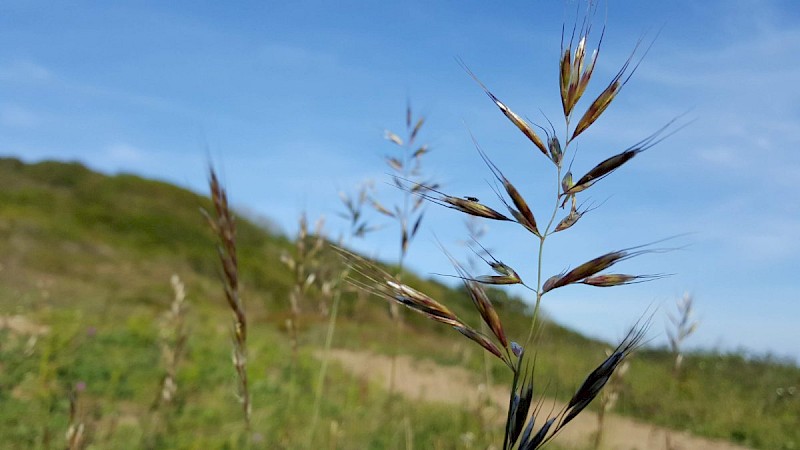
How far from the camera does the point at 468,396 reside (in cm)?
1102

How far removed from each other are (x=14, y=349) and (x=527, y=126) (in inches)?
312

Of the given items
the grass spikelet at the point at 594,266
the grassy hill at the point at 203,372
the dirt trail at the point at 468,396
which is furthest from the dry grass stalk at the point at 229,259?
the dirt trail at the point at 468,396

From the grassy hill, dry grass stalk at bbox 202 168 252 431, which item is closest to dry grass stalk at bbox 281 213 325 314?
the grassy hill

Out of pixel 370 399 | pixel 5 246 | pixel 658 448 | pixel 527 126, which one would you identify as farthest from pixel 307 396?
pixel 5 246

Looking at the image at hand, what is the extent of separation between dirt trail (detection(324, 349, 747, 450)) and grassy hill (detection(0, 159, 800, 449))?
510mm

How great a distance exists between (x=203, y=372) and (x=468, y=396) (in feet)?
15.3

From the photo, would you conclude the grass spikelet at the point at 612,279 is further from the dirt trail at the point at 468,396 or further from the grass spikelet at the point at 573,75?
the dirt trail at the point at 468,396

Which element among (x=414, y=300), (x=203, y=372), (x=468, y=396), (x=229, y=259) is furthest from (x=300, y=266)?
(x=468, y=396)

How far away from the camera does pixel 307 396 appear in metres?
8.70

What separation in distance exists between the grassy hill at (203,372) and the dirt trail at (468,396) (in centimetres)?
51

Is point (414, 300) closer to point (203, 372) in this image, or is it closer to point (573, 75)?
point (573, 75)

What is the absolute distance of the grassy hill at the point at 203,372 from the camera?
223 inches

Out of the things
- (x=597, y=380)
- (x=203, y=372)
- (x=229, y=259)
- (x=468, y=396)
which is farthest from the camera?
(x=468, y=396)

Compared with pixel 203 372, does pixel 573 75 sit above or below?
above
